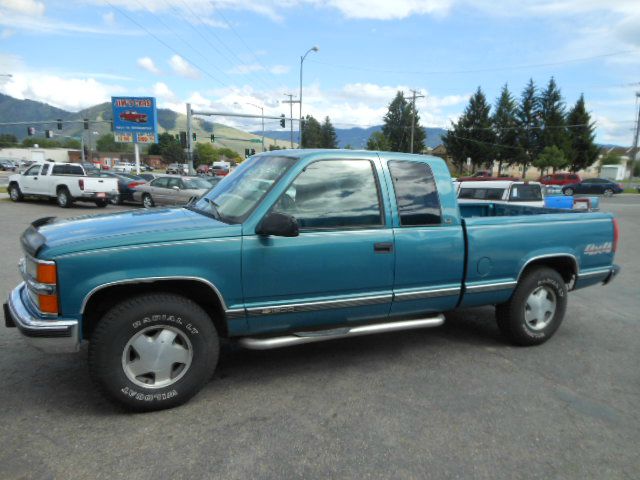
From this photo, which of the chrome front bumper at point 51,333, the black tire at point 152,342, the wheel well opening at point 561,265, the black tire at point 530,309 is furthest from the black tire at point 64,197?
the wheel well opening at point 561,265

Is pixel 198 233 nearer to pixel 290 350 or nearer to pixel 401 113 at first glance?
pixel 290 350

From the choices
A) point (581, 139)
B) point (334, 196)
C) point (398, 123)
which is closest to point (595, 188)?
point (581, 139)

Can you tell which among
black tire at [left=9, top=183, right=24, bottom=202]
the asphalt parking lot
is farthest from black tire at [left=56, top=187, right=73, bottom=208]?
the asphalt parking lot

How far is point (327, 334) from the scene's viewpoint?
3541 mm

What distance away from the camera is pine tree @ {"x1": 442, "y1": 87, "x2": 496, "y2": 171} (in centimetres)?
5875

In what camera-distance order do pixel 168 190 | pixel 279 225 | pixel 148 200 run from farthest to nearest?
pixel 148 200 < pixel 168 190 < pixel 279 225

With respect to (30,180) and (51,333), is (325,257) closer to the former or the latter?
(51,333)

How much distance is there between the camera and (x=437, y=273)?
3.89 metres

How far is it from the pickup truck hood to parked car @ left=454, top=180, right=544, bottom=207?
37.2 feet

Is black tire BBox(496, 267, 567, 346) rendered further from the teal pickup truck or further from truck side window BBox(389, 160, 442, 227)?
truck side window BBox(389, 160, 442, 227)

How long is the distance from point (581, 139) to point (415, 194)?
2497 inches

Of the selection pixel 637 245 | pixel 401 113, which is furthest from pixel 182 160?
pixel 637 245

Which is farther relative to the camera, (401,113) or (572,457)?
(401,113)

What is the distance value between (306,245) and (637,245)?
1148 cm
